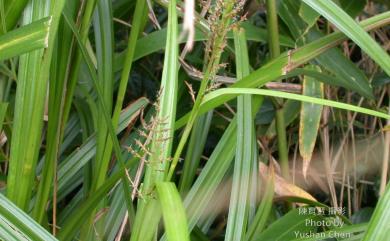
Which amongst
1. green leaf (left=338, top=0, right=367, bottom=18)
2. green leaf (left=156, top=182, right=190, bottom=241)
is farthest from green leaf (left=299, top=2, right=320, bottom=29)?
green leaf (left=156, top=182, right=190, bottom=241)

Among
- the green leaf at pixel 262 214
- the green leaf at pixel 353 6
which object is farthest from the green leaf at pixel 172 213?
the green leaf at pixel 353 6

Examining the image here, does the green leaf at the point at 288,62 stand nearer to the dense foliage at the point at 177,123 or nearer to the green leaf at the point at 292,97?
the dense foliage at the point at 177,123

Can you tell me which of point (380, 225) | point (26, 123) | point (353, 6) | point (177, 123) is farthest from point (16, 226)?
point (353, 6)

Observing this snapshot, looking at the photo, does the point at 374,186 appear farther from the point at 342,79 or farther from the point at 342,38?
the point at 342,38

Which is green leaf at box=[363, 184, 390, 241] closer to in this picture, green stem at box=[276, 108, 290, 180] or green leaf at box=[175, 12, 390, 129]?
green leaf at box=[175, 12, 390, 129]

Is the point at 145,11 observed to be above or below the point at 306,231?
above

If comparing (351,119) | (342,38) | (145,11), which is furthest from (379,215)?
(351,119)

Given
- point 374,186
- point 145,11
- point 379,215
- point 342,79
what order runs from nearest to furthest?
1. point 379,215
2. point 145,11
3. point 342,79
4. point 374,186

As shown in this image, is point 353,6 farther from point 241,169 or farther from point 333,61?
point 241,169
